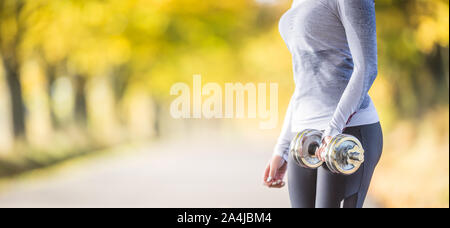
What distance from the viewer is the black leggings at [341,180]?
1.23 meters

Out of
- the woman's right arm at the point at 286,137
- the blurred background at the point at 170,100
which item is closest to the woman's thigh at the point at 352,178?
the woman's right arm at the point at 286,137

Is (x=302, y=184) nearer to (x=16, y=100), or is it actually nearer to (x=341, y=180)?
(x=341, y=180)

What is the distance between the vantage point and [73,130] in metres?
5.26

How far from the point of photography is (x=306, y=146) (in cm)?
120

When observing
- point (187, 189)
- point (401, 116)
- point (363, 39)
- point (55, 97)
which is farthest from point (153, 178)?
point (363, 39)

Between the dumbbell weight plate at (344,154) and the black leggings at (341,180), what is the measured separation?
80mm

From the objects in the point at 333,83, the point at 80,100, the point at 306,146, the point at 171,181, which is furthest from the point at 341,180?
the point at 80,100

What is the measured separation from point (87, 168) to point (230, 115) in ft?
6.31

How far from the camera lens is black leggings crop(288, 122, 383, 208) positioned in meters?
1.23

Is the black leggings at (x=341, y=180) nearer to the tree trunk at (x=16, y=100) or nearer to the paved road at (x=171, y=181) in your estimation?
the paved road at (x=171, y=181)

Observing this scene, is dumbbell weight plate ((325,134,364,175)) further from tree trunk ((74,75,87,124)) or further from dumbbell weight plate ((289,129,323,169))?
tree trunk ((74,75,87,124))

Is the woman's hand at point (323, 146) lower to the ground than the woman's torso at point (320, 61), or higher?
lower

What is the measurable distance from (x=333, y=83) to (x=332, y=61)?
0.19 feet
